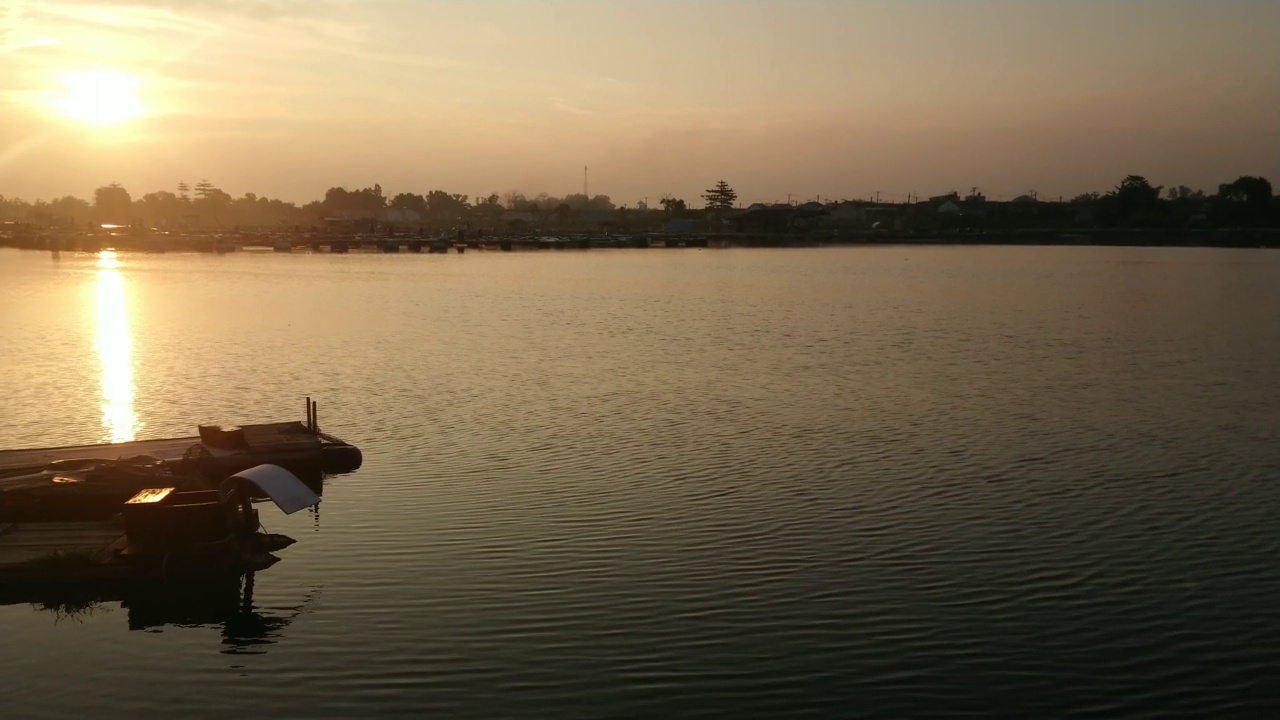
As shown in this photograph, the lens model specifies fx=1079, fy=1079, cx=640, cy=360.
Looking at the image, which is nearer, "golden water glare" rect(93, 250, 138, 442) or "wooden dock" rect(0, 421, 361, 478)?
"wooden dock" rect(0, 421, 361, 478)

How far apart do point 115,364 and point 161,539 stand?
3241 centimetres

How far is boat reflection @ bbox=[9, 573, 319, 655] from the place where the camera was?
17.6 metres

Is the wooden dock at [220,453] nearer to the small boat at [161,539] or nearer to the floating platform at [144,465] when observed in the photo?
the floating platform at [144,465]

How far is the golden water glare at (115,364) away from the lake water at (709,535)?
38 centimetres

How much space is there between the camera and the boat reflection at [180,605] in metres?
17.6

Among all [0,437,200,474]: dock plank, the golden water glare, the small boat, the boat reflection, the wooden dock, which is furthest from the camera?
the golden water glare

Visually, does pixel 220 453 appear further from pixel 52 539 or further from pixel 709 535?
pixel 709 535

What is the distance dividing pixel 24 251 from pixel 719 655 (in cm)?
21693

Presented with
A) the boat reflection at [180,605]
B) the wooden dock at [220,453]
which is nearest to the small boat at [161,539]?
the boat reflection at [180,605]

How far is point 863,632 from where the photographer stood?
54.5 ft

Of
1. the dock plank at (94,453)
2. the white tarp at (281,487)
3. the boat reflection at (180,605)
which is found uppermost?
the white tarp at (281,487)

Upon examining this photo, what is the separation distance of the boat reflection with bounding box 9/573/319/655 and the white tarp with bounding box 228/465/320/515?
165 cm

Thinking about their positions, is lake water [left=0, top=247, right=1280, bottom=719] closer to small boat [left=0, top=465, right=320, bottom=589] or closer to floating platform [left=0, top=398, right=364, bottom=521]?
small boat [left=0, top=465, right=320, bottom=589]

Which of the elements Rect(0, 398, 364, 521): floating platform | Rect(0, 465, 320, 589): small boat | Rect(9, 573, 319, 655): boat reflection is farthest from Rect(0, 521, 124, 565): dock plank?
Rect(9, 573, 319, 655): boat reflection
